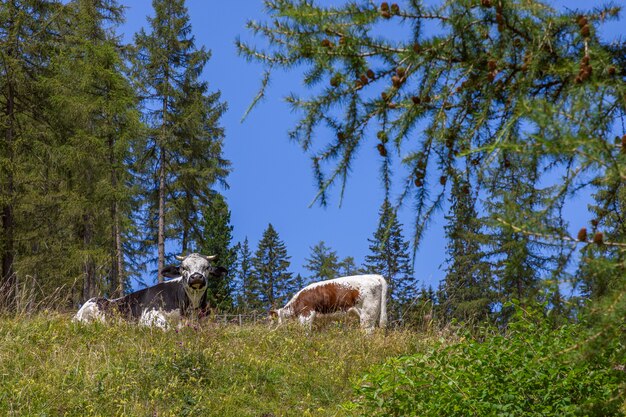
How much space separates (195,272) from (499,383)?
21.7ft

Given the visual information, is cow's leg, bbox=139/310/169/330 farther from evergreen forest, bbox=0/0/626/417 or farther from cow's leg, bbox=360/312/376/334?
cow's leg, bbox=360/312/376/334

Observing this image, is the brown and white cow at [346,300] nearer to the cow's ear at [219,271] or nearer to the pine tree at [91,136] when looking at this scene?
the cow's ear at [219,271]

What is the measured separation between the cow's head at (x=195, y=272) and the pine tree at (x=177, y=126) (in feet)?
48.7

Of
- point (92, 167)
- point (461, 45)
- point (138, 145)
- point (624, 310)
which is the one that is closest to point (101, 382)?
point (461, 45)

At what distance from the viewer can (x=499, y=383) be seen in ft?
19.1

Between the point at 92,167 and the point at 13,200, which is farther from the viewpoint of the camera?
the point at 92,167

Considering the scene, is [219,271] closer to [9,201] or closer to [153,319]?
[153,319]

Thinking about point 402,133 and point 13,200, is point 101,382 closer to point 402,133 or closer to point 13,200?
point 402,133

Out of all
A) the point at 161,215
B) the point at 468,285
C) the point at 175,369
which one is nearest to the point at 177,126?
the point at 161,215

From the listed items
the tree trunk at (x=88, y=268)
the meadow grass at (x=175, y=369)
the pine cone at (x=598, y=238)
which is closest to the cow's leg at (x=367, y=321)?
the meadow grass at (x=175, y=369)

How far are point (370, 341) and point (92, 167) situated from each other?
52.8 feet

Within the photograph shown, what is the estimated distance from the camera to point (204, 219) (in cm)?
2956

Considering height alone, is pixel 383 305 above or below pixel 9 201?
below

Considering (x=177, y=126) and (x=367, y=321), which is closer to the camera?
(x=367, y=321)
